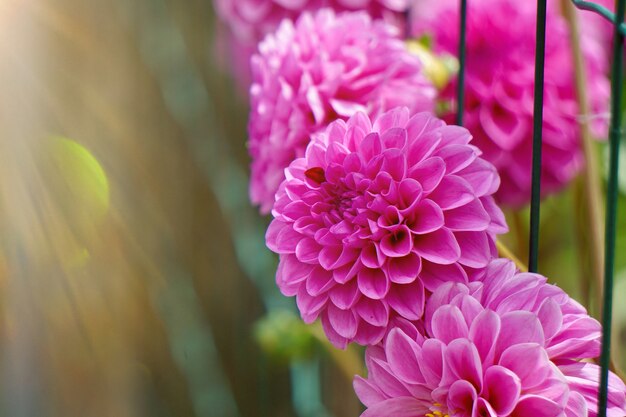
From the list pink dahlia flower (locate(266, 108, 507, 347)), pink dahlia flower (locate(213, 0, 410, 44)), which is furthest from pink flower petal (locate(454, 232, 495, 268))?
pink dahlia flower (locate(213, 0, 410, 44))

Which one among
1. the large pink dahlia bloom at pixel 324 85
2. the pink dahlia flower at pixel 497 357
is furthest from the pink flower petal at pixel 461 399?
the large pink dahlia bloom at pixel 324 85

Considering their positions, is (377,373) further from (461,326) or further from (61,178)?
(61,178)

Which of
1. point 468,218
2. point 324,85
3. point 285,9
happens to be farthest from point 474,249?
point 285,9

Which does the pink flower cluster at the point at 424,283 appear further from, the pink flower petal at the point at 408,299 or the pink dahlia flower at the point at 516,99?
the pink dahlia flower at the point at 516,99

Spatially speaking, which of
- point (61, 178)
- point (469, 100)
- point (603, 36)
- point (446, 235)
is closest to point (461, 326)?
point (446, 235)

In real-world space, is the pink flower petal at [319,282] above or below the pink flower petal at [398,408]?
above
